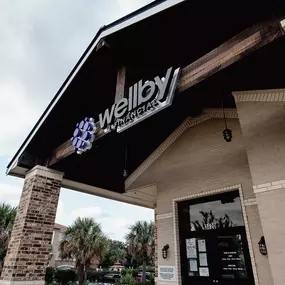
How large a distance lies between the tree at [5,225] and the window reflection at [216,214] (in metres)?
10.9

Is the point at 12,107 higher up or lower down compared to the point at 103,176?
higher up

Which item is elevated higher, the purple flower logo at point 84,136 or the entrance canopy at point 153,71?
the entrance canopy at point 153,71

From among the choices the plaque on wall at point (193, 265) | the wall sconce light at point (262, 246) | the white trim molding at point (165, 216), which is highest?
the white trim molding at point (165, 216)

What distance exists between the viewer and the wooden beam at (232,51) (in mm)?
2633

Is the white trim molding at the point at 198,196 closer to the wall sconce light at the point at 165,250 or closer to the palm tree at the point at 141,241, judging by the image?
the wall sconce light at the point at 165,250

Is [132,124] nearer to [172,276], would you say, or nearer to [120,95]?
[120,95]

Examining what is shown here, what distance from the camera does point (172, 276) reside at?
513 centimetres

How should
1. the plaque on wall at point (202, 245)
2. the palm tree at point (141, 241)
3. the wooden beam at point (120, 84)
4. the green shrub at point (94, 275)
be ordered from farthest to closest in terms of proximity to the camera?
the green shrub at point (94, 275) < the palm tree at point (141, 241) < the plaque on wall at point (202, 245) < the wooden beam at point (120, 84)

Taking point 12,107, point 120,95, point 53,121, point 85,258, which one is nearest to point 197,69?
point 120,95

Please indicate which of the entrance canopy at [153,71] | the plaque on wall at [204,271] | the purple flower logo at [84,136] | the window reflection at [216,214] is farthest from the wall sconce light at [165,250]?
the purple flower logo at [84,136]

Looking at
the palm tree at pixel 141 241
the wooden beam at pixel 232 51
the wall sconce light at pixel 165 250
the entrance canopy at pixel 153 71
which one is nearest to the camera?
the wooden beam at pixel 232 51

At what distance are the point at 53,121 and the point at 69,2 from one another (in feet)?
9.49

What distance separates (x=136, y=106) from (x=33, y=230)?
11.5 feet

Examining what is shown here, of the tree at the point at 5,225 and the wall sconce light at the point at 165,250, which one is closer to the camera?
the wall sconce light at the point at 165,250
